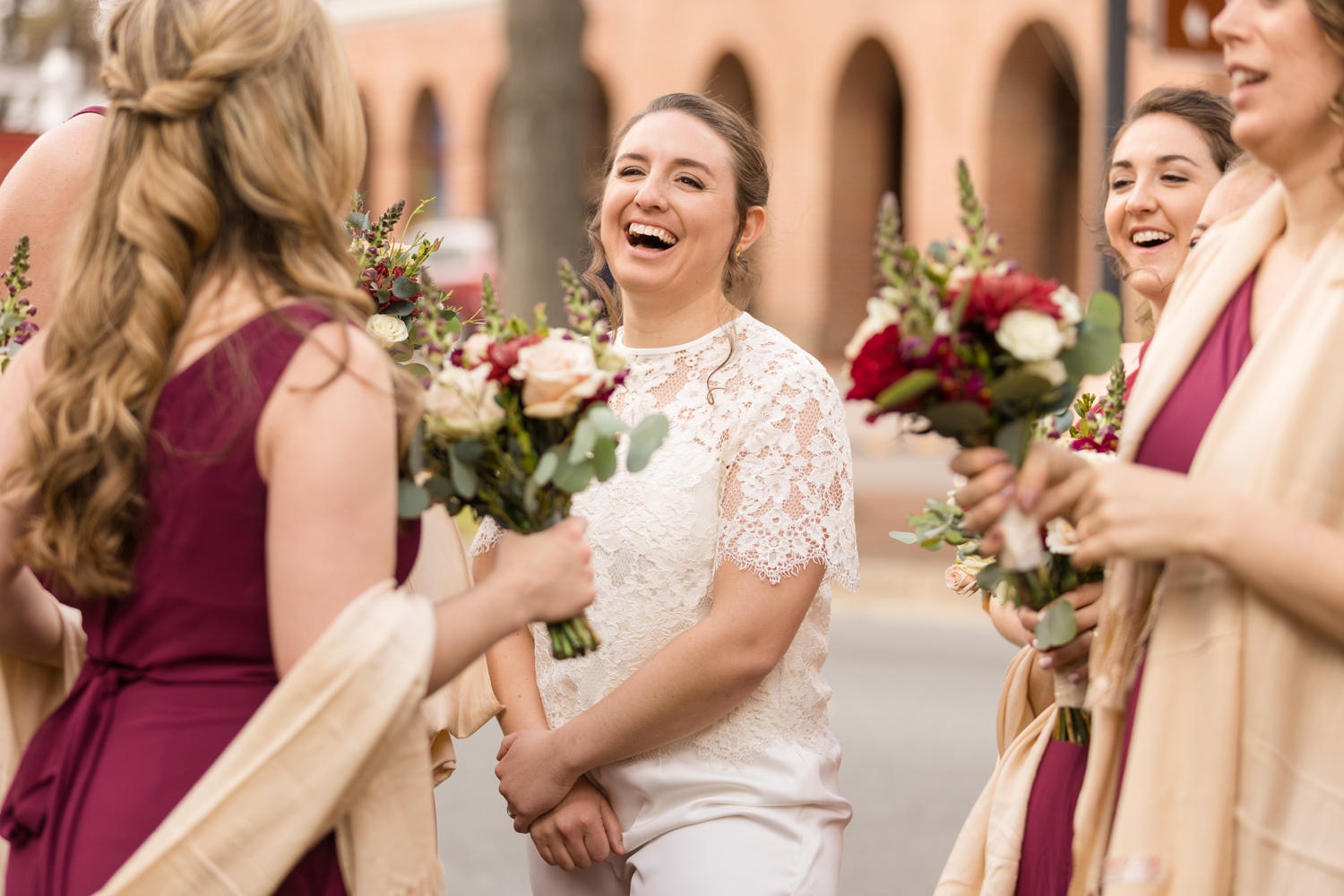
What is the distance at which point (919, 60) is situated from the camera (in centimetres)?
1820

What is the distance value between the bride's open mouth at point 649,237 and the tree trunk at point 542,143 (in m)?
7.64

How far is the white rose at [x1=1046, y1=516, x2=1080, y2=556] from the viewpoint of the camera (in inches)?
95.7

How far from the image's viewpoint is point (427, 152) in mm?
26000

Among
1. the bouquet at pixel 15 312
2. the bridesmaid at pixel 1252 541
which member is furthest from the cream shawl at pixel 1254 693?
the bouquet at pixel 15 312

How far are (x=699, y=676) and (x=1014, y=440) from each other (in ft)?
2.97

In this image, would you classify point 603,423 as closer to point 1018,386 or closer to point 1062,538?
point 1018,386

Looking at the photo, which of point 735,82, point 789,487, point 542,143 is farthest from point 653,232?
point 735,82

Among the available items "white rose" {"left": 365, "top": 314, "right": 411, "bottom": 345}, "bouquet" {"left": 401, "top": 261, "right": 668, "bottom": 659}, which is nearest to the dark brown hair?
"white rose" {"left": 365, "top": 314, "right": 411, "bottom": 345}

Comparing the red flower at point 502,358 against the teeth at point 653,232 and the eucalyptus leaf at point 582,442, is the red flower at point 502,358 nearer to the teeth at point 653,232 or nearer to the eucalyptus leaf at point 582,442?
the eucalyptus leaf at point 582,442

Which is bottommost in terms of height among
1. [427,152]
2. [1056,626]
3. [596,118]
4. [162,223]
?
[427,152]

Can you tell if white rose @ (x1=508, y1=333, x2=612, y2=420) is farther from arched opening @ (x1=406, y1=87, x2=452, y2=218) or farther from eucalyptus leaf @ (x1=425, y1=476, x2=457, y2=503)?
arched opening @ (x1=406, y1=87, x2=452, y2=218)

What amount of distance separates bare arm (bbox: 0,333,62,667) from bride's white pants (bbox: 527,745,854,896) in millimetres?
1075

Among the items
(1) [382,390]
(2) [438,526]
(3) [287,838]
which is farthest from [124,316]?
(2) [438,526]

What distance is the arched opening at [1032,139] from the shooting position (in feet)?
58.2
